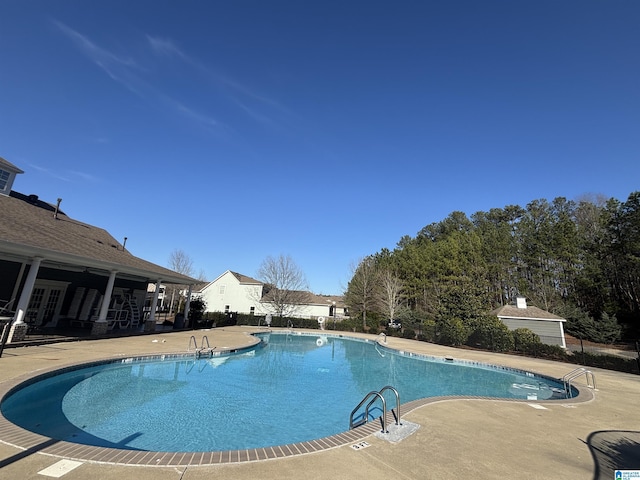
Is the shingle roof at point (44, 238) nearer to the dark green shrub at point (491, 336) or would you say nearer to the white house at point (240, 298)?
the dark green shrub at point (491, 336)

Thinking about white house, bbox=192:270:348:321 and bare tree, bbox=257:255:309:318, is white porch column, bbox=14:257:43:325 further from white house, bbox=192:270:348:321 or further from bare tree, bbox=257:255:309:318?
white house, bbox=192:270:348:321

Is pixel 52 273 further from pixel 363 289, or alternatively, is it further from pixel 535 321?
pixel 535 321

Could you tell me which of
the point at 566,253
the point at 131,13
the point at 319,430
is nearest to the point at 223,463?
the point at 319,430

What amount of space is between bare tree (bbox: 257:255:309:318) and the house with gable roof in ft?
57.9

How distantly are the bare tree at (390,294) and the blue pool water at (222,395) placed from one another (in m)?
16.5

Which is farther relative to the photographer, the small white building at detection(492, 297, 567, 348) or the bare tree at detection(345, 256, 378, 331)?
the bare tree at detection(345, 256, 378, 331)

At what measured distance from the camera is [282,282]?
40531 millimetres

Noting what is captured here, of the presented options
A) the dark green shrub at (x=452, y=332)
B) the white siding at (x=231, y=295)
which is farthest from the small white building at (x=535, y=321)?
the white siding at (x=231, y=295)

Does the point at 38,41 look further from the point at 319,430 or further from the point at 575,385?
the point at 575,385

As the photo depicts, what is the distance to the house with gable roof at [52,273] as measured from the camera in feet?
40.3

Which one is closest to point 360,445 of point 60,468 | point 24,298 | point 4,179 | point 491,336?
point 60,468

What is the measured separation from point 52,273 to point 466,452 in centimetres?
2207

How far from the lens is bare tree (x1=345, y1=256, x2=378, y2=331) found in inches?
1526

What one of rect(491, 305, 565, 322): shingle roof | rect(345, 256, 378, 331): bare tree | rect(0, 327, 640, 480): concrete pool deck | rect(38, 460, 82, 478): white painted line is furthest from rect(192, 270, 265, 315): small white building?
rect(38, 460, 82, 478): white painted line
